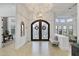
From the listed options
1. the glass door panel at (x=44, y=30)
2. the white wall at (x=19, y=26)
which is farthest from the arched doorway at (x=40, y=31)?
the white wall at (x=19, y=26)

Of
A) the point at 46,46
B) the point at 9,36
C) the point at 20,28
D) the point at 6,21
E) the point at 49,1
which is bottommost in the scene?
the point at 46,46

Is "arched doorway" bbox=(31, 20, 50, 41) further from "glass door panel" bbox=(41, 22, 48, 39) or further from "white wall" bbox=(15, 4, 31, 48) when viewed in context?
"white wall" bbox=(15, 4, 31, 48)

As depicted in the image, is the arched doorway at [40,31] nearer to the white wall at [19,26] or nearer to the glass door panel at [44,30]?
the glass door panel at [44,30]

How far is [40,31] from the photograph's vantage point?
367cm

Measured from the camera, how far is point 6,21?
137 inches

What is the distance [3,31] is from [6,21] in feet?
1.00

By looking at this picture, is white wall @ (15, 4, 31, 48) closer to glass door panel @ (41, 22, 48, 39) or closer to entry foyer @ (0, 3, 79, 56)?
entry foyer @ (0, 3, 79, 56)

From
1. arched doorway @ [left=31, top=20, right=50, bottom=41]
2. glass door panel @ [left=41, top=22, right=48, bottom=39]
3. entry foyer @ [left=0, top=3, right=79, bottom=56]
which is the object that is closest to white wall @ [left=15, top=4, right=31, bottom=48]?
entry foyer @ [left=0, top=3, right=79, bottom=56]

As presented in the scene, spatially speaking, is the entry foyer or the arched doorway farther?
the arched doorway

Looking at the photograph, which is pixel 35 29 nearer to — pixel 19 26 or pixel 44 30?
pixel 44 30

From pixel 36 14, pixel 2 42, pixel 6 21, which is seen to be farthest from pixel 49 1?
pixel 2 42

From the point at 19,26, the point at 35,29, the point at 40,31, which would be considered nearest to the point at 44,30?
the point at 40,31

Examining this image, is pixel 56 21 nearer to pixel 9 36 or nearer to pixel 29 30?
pixel 29 30

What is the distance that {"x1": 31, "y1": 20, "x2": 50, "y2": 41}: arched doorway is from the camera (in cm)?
360
